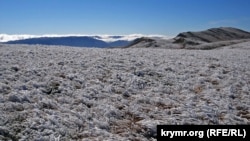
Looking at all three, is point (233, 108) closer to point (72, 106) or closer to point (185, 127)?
point (185, 127)

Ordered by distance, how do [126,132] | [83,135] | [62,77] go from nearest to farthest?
[83,135] → [126,132] → [62,77]

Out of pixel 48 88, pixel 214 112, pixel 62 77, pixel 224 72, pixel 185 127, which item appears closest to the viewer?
pixel 185 127

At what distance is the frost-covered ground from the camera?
38.1 ft

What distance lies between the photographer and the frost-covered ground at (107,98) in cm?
1162

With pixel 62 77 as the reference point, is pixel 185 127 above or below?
below

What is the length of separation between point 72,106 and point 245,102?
10105 mm

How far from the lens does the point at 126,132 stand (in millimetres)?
11945

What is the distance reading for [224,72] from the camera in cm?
2539

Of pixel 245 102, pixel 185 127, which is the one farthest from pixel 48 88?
pixel 245 102

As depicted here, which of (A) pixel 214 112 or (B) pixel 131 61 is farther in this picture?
(B) pixel 131 61

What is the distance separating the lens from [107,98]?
52.0 feet

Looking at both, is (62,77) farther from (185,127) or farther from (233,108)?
(233,108)

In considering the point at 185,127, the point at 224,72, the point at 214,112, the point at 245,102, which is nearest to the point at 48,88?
the point at 185,127

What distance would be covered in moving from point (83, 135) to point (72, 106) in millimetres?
2914
